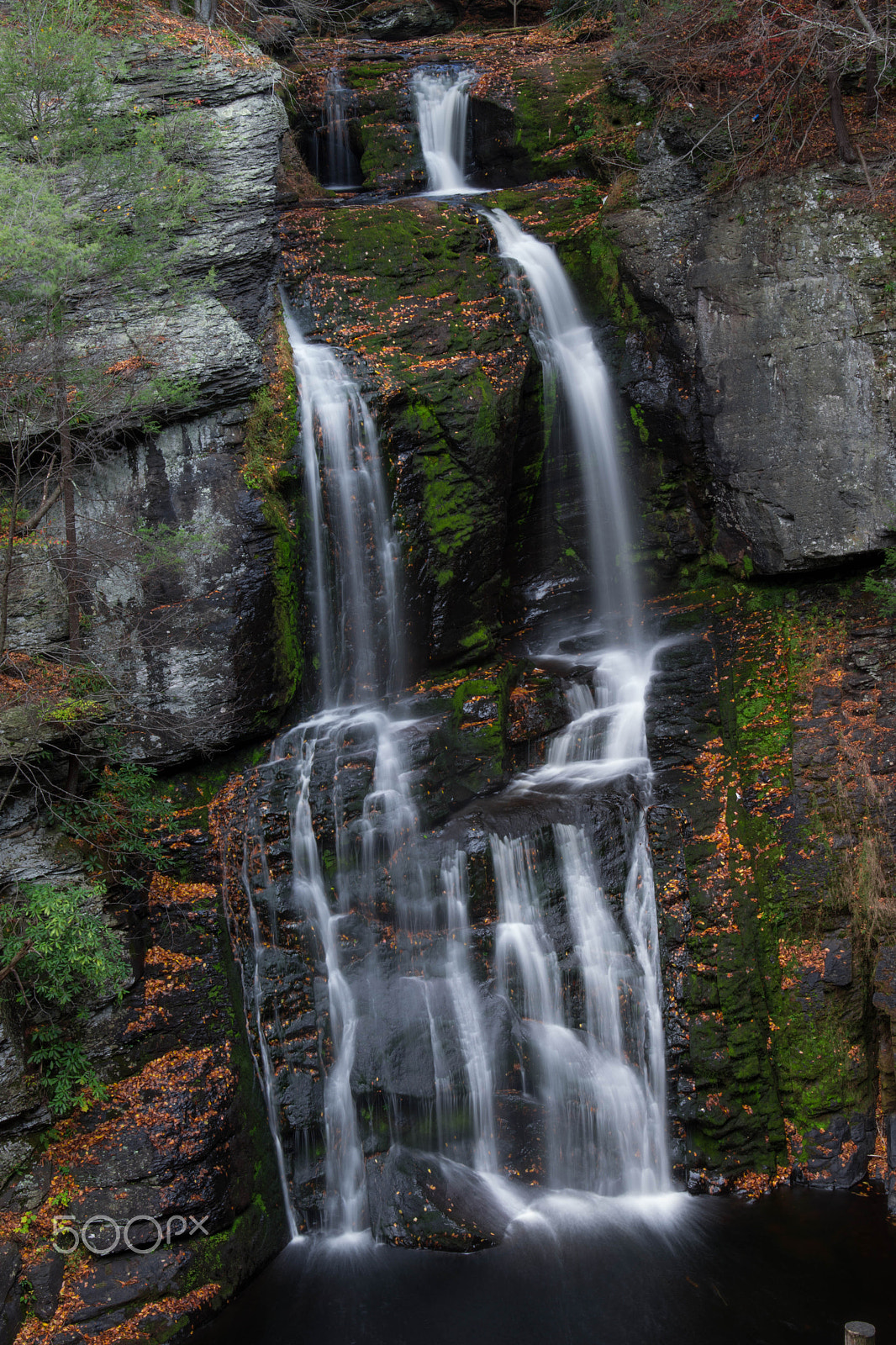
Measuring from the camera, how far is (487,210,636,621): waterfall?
10500 mm

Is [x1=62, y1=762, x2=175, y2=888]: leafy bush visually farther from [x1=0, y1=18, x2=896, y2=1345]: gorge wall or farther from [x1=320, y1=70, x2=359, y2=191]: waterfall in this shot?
[x1=320, y1=70, x2=359, y2=191]: waterfall

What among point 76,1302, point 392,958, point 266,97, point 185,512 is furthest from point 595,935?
point 266,97

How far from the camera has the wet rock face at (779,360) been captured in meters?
9.25

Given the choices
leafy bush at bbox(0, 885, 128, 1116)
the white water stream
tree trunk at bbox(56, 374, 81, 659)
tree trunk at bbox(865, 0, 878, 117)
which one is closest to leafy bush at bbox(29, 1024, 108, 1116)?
leafy bush at bbox(0, 885, 128, 1116)

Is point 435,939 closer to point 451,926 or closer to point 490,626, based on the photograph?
point 451,926

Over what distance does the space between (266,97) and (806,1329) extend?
13608 mm

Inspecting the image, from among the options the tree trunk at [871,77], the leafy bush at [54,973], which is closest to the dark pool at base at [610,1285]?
the leafy bush at [54,973]

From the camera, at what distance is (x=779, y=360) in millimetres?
9695

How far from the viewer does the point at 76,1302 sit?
589 cm

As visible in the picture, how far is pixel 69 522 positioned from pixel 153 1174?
5388mm

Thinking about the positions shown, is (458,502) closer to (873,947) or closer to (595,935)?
(595,935)

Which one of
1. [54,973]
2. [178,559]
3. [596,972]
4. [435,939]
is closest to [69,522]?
[178,559]

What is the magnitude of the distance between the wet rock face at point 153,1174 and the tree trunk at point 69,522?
284cm

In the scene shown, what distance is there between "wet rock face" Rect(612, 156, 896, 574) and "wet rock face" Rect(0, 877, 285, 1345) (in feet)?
23.5
